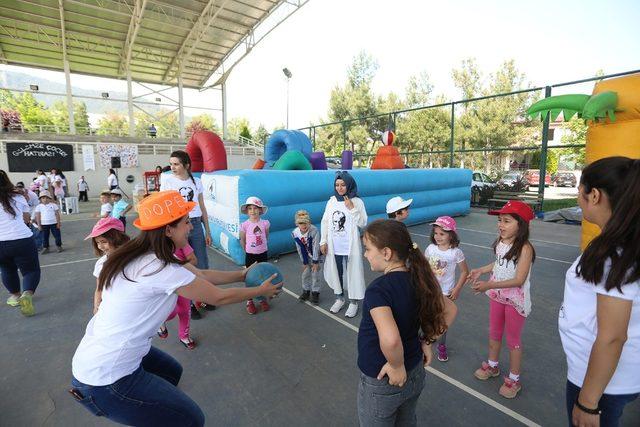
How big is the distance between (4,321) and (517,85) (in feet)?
111

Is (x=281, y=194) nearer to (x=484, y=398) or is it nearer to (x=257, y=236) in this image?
(x=257, y=236)

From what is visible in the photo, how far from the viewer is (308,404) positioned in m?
2.63

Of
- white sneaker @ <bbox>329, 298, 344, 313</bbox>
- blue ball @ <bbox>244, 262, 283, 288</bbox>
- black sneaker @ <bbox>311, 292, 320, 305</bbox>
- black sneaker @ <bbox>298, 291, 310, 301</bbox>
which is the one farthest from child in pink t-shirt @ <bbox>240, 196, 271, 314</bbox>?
blue ball @ <bbox>244, 262, 283, 288</bbox>

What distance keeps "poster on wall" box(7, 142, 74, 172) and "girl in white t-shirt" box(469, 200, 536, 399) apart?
2146cm

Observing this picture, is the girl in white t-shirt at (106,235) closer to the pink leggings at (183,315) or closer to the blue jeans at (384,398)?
the pink leggings at (183,315)

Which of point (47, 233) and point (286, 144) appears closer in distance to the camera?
point (47, 233)

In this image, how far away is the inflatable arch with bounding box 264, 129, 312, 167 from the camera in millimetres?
9141

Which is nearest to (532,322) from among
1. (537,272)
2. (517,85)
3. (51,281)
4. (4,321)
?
(537,272)

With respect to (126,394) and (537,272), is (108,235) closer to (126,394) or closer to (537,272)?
(126,394)

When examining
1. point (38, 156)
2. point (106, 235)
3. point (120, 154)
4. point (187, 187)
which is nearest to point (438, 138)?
point (120, 154)

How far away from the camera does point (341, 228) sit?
4.20 meters

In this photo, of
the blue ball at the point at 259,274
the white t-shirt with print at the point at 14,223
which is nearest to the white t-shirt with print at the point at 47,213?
the white t-shirt with print at the point at 14,223

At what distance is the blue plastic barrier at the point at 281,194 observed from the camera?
6.09m

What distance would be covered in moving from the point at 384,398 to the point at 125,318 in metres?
1.29
